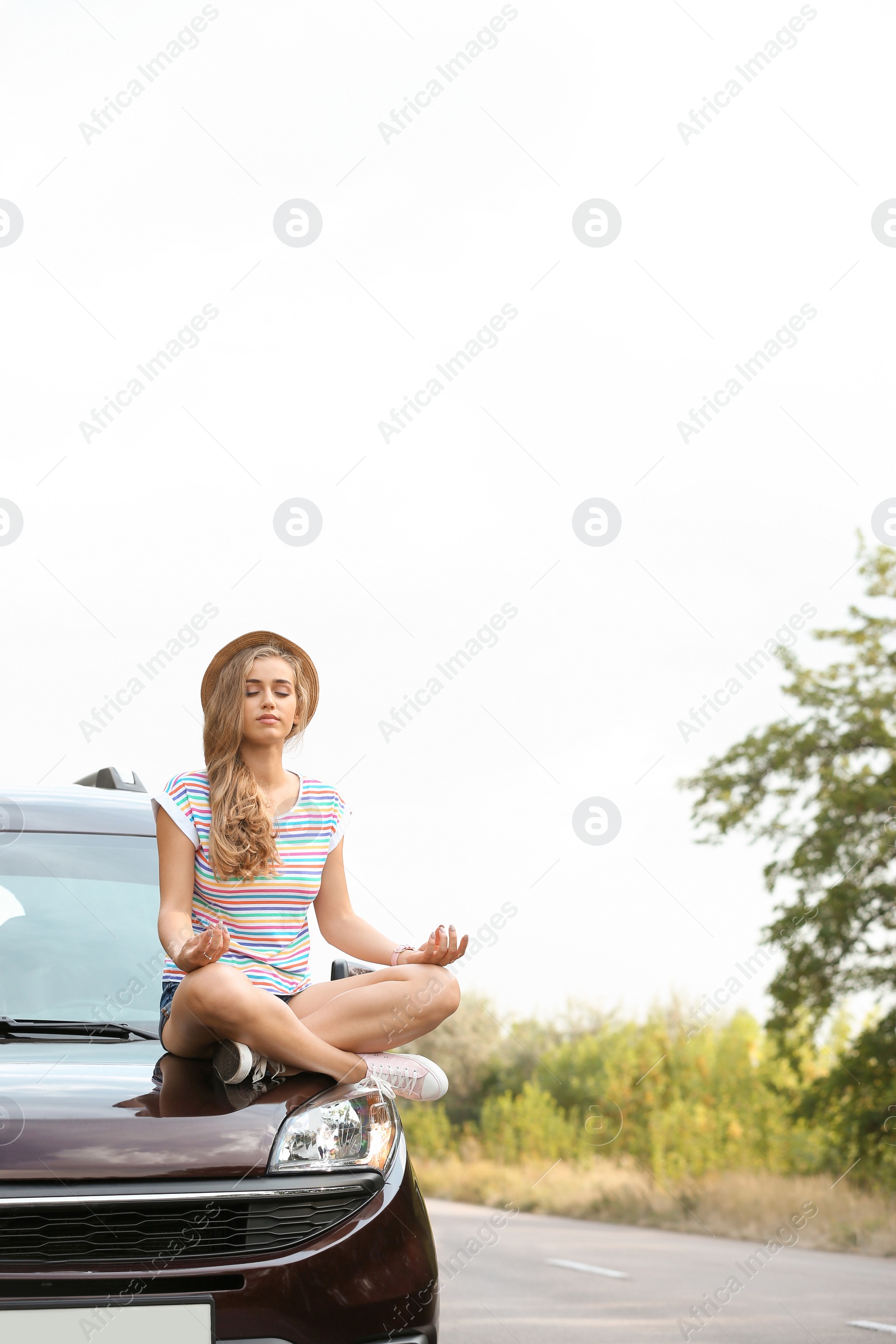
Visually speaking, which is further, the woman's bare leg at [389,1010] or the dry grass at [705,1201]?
the dry grass at [705,1201]

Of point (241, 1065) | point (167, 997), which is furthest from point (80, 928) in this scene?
point (241, 1065)

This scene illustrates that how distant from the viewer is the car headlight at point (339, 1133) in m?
3.22

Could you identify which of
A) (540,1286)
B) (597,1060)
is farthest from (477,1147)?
(540,1286)

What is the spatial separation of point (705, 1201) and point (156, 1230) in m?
17.6

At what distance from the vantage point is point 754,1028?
31141mm

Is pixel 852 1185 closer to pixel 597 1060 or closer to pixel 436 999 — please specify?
pixel 436 999

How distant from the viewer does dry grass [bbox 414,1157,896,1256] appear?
14891 millimetres

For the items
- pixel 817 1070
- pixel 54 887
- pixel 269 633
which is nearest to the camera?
pixel 269 633

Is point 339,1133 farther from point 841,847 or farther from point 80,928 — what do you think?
point 841,847

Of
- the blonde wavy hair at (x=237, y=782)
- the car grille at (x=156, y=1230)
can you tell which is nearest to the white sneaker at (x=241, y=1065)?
the car grille at (x=156, y=1230)

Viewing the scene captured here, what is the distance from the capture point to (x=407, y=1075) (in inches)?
142

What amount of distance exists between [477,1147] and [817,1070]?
61.0ft

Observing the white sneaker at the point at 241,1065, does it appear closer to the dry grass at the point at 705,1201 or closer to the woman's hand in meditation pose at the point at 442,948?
the woman's hand in meditation pose at the point at 442,948

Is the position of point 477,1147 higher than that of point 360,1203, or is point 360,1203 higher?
point 360,1203
